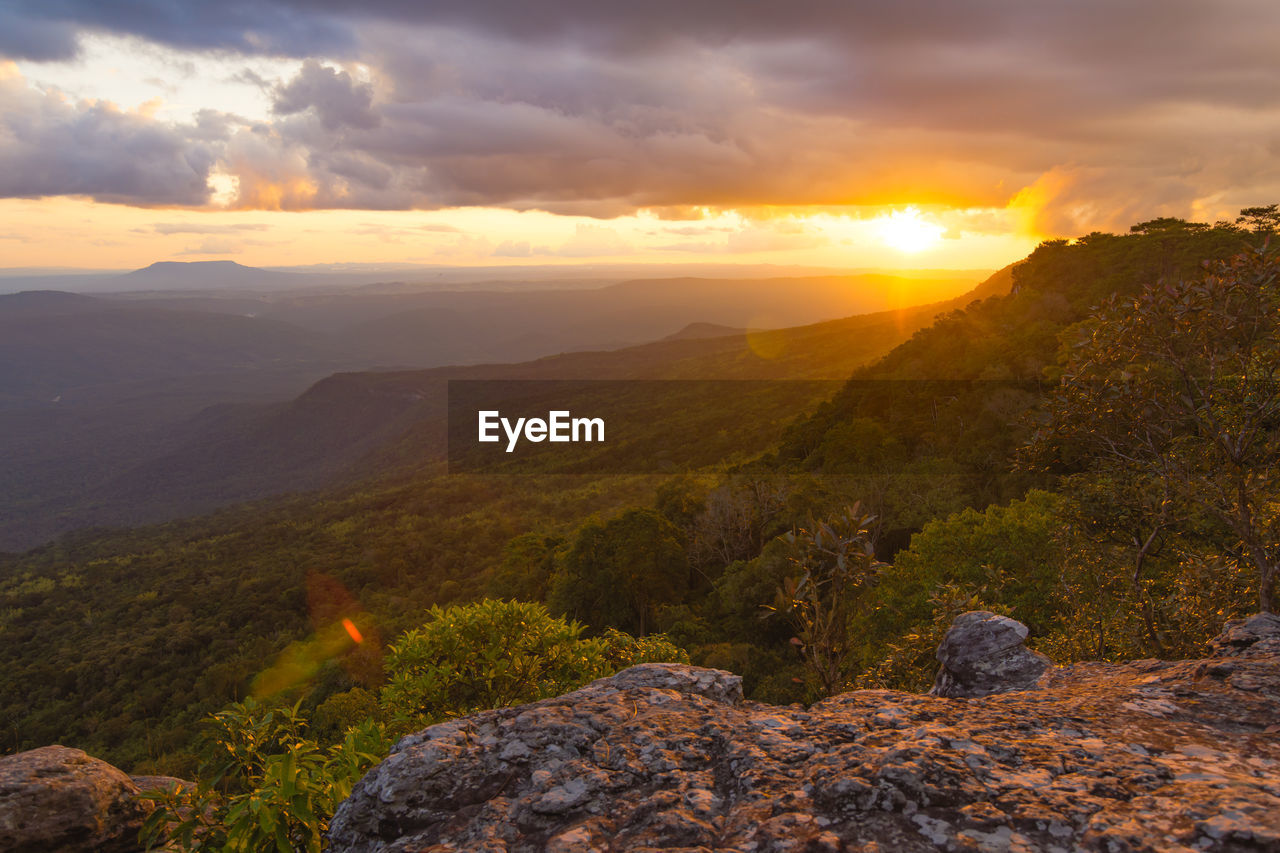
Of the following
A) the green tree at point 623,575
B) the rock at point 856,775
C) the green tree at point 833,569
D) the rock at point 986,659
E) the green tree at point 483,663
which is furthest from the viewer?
the green tree at point 623,575

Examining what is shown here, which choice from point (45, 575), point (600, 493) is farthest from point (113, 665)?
point (45, 575)

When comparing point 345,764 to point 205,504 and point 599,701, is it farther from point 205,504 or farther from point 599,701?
point 205,504

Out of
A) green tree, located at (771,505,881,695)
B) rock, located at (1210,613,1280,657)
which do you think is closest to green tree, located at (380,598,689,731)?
green tree, located at (771,505,881,695)

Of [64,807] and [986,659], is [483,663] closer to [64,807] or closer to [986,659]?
[64,807]

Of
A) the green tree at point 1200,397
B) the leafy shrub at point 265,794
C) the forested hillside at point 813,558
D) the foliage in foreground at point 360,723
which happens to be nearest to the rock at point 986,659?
the forested hillside at point 813,558

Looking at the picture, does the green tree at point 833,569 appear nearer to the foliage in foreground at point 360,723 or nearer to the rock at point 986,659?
the rock at point 986,659
